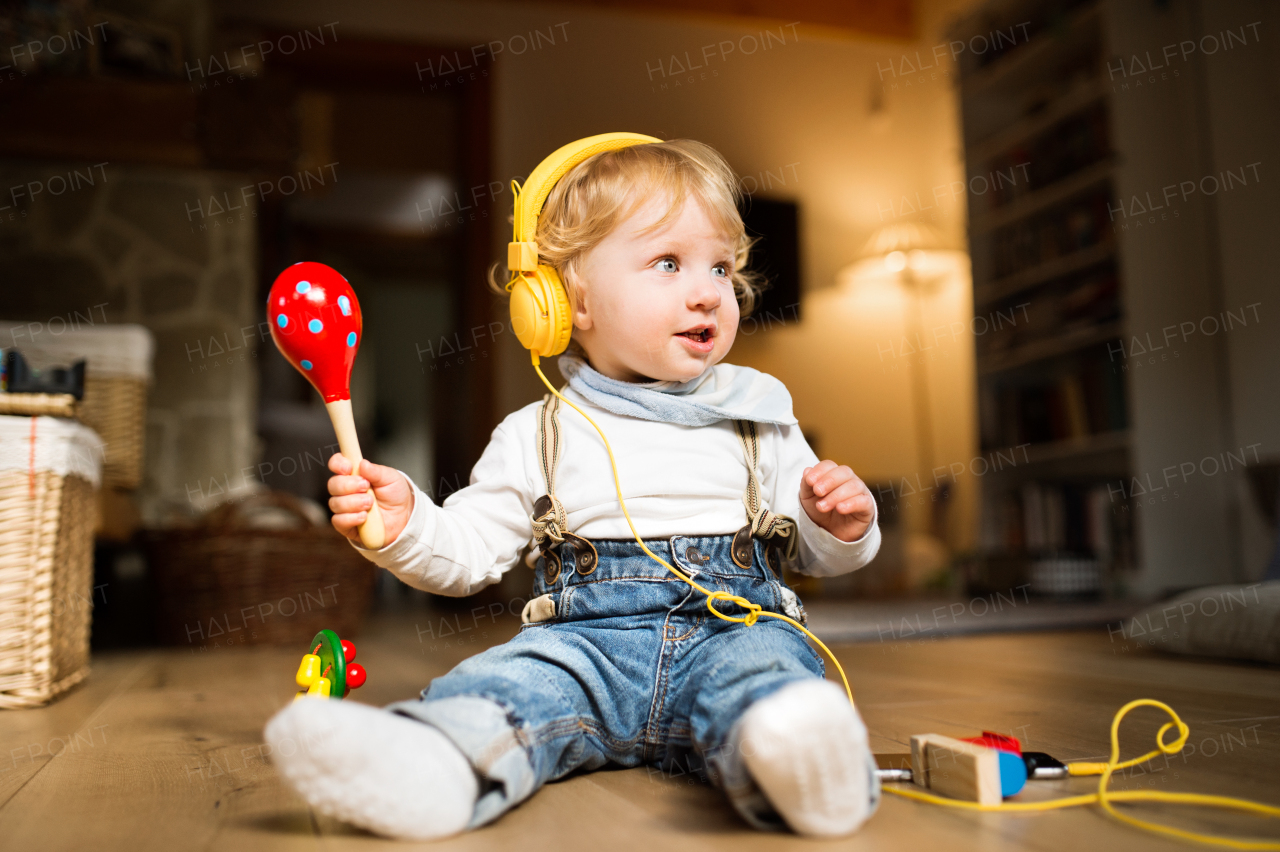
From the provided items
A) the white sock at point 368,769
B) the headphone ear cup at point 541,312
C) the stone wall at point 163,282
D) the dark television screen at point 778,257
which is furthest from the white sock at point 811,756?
the dark television screen at point 778,257

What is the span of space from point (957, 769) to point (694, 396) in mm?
389

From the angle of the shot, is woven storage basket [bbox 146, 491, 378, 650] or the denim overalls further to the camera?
woven storage basket [bbox 146, 491, 378, 650]

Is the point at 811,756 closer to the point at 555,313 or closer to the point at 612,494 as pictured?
the point at 612,494

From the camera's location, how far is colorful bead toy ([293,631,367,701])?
0.80 metres

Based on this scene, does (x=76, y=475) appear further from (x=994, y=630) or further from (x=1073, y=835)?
(x=994, y=630)

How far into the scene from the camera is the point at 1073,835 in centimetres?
57

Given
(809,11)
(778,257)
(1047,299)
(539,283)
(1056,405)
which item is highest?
(809,11)

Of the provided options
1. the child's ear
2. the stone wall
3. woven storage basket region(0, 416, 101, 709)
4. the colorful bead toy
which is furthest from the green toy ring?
the stone wall

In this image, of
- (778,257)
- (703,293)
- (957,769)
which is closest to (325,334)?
(703,293)

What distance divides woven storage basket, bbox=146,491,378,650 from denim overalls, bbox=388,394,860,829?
1.34 m

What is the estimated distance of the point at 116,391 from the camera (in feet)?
6.50

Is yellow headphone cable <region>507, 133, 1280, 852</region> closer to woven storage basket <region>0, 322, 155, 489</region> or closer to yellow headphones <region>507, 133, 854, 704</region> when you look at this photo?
yellow headphones <region>507, 133, 854, 704</region>

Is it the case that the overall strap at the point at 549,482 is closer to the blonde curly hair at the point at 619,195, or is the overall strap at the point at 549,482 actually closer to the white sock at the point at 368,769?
the blonde curly hair at the point at 619,195

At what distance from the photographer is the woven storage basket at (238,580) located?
2029 millimetres
